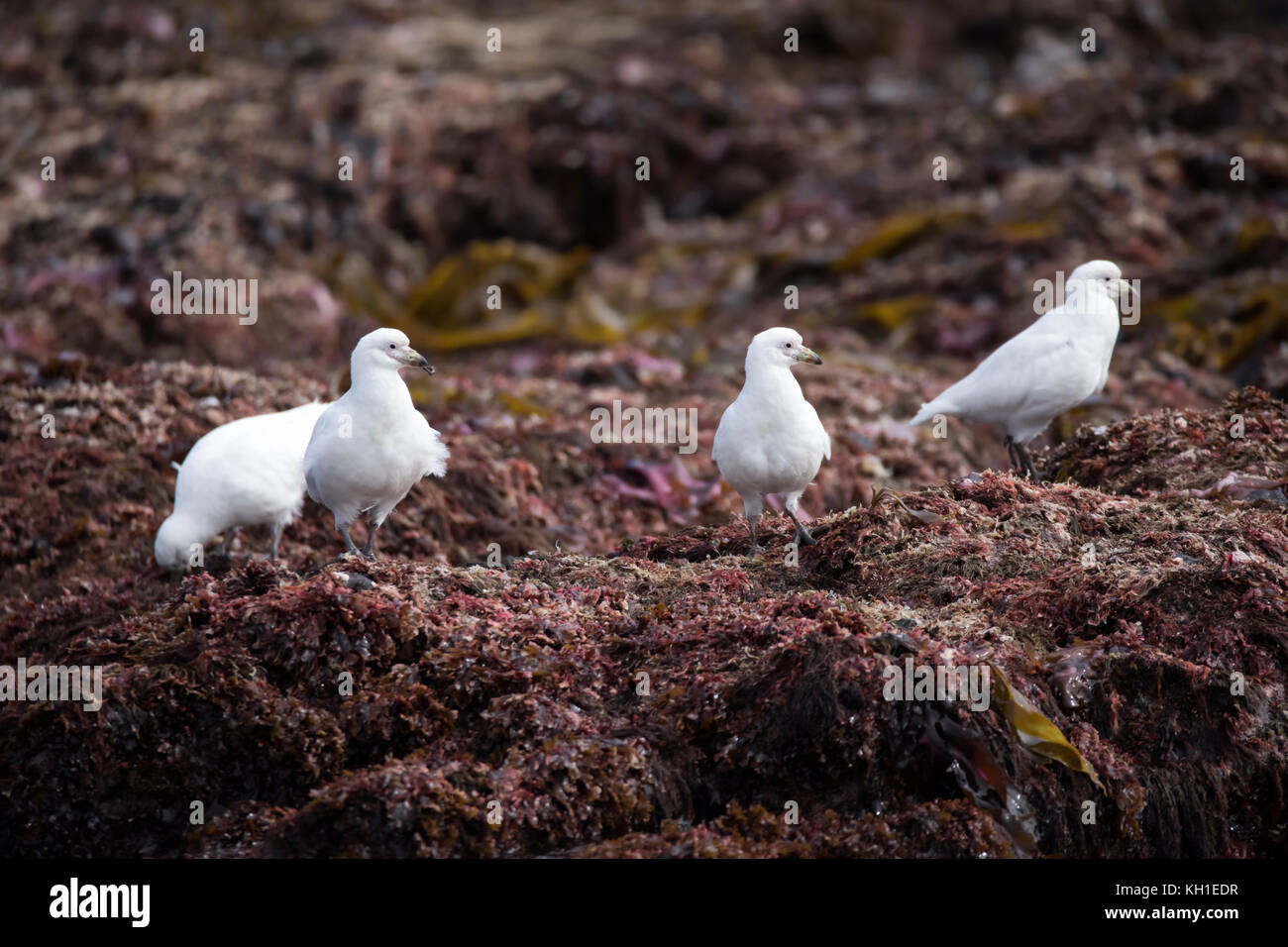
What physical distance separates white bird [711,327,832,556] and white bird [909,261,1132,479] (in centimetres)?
176

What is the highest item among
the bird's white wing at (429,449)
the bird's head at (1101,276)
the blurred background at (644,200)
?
the blurred background at (644,200)

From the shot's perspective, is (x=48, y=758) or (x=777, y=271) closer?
(x=48, y=758)

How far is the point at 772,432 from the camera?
8.60 m

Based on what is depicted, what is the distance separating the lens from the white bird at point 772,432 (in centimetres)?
859

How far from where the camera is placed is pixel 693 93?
81.3 ft

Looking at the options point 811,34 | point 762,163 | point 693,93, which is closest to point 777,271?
point 762,163

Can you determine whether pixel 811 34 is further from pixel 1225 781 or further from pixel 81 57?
pixel 1225 781

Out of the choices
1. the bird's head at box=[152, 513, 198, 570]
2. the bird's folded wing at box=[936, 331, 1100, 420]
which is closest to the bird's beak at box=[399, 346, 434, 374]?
the bird's head at box=[152, 513, 198, 570]

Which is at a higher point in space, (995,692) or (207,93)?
(207,93)

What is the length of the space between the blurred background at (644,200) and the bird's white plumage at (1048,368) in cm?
287

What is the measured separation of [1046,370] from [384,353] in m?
4.78

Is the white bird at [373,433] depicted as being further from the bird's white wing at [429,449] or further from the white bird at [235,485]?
the white bird at [235,485]

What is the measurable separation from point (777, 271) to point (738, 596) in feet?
42.8

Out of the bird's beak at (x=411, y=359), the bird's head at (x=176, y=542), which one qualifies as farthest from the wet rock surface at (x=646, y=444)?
the bird's beak at (x=411, y=359)
